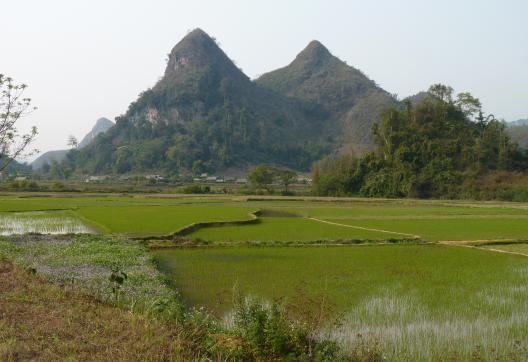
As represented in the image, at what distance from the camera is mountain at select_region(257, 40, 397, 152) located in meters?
123

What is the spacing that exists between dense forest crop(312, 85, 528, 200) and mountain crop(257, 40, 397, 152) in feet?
161

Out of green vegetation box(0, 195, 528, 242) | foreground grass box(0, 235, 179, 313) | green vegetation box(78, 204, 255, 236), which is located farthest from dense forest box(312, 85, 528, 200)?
foreground grass box(0, 235, 179, 313)

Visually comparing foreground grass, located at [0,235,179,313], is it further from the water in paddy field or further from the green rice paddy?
the water in paddy field

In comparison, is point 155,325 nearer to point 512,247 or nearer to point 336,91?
point 512,247

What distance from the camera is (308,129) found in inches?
5202

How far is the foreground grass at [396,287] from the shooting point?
21.9 feet

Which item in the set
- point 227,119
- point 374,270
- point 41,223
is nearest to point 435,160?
point 41,223

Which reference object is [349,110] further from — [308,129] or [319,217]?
[319,217]

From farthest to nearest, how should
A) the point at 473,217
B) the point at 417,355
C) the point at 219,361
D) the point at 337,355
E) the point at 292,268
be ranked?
the point at 473,217
the point at 292,268
the point at 417,355
the point at 337,355
the point at 219,361

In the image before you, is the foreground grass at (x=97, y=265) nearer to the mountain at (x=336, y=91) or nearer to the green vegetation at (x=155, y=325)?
the green vegetation at (x=155, y=325)

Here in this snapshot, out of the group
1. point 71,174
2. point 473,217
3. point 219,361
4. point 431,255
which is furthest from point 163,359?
point 71,174

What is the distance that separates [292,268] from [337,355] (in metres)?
6.66

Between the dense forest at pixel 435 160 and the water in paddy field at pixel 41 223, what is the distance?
3523 cm

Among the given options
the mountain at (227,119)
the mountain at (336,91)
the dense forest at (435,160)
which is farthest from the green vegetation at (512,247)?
the mountain at (336,91)
